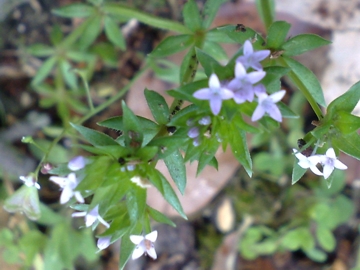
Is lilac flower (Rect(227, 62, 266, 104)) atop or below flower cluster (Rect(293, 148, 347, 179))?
atop

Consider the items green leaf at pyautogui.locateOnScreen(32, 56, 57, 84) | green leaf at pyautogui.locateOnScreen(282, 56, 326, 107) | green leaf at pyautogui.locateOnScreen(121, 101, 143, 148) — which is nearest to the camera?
green leaf at pyautogui.locateOnScreen(121, 101, 143, 148)

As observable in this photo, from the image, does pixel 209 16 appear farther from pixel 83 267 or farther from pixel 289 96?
pixel 83 267

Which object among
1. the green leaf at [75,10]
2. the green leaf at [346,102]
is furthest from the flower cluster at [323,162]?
the green leaf at [75,10]

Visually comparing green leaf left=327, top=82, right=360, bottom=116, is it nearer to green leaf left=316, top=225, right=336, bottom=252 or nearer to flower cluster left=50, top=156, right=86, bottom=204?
flower cluster left=50, top=156, right=86, bottom=204

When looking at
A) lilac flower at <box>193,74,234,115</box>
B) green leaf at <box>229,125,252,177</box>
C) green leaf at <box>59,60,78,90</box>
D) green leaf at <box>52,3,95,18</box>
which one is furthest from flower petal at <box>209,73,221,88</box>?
green leaf at <box>59,60,78,90</box>

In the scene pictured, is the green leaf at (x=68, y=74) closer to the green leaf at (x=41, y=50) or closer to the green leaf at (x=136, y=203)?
the green leaf at (x=41, y=50)

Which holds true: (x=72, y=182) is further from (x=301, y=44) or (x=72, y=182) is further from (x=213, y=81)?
(x=301, y=44)
